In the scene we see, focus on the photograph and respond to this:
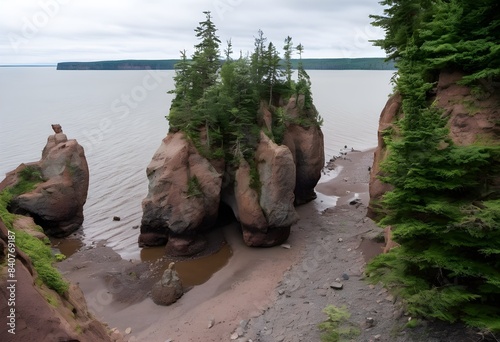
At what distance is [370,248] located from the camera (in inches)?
824

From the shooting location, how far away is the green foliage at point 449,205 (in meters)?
9.79

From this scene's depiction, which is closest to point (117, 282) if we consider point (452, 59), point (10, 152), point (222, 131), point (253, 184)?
point (253, 184)

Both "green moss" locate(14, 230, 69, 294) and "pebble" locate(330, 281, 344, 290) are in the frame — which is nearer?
"green moss" locate(14, 230, 69, 294)

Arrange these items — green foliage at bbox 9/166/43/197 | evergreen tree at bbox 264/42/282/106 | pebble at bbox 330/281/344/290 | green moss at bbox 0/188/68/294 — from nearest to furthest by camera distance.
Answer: green moss at bbox 0/188/68/294, pebble at bbox 330/281/344/290, green foliage at bbox 9/166/43/197, evergreen tree at bbox 264/42/282/106

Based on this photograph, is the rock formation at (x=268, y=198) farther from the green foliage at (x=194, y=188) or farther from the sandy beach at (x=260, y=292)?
the green foliage at (x=194, y=188)

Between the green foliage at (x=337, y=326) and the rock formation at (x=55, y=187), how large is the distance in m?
20.3

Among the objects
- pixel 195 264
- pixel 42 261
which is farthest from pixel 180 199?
pixel 42 261

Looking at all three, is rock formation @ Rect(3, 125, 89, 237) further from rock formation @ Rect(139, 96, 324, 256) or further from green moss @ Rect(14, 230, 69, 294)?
green moss @ Rect(14, 230, 69, 294)

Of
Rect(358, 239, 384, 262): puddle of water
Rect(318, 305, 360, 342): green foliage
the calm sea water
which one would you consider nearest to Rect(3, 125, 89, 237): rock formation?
the calm sea water

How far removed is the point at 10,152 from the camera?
41.8m

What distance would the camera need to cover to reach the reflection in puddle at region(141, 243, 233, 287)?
20.7 meters

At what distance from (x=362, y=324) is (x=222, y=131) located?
15995 mm

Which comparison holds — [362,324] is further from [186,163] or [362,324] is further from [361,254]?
[186,163]

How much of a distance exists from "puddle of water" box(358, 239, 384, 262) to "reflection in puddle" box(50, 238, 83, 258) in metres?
19.2
